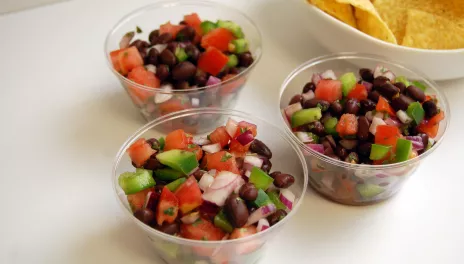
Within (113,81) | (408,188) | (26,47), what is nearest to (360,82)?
(408,188)

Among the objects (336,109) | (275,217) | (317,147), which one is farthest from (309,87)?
(275,217)

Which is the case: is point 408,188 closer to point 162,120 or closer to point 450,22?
point 450,22

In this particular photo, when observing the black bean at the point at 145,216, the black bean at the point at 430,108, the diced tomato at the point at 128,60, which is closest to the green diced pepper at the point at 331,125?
the black bean at the point at 430,108

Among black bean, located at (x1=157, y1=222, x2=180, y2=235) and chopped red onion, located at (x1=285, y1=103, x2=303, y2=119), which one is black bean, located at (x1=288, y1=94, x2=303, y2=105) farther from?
black bean, located at (x1=157, y1=222, x2=180, y2=235)

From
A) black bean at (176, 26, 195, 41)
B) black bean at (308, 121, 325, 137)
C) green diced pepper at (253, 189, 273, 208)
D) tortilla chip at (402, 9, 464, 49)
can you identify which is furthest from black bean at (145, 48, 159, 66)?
tortilla chip at (402, 9, 464, 49)

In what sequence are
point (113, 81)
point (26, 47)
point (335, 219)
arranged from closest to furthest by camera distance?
point (335, 219) → point (113, 81) → point (26, 47)
